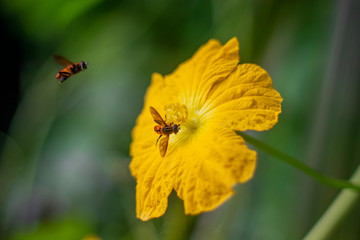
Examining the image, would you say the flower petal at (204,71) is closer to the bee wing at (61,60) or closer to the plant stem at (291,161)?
the plant stem at (291,161)

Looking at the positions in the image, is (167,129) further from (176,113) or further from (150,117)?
(150,117)

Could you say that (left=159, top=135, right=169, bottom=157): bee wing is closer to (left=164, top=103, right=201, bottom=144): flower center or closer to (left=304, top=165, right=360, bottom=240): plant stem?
(left=164, top=103, right=201, bottom=144): flower center

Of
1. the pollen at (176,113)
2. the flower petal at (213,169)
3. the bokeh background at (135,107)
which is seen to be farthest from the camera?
the bokeh background at (135,107)

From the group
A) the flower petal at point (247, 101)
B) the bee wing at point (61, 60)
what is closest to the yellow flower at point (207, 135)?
the flower petal at point (247, 101)

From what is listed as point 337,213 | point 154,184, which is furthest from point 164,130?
point 337,213

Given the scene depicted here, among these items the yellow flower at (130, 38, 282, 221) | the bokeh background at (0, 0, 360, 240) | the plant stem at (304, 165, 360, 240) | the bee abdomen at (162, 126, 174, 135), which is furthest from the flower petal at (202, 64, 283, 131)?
the bokeh background at (0, 0, 360, 240)

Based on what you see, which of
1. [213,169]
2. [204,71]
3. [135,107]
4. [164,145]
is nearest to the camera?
[213,169]

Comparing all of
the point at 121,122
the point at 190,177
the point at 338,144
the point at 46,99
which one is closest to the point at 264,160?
the point at 338,144
